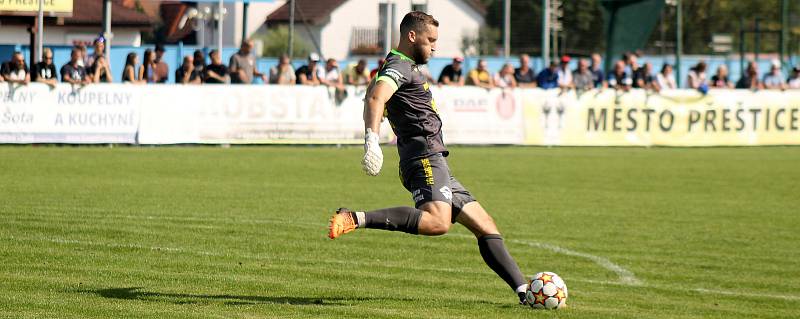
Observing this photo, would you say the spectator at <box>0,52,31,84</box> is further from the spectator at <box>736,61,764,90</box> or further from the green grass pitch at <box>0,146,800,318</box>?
the spectator at <box>736,61,764,90</box>

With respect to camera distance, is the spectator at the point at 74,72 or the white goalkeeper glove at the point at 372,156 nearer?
the white goalkeeper glove at the point at 372,156

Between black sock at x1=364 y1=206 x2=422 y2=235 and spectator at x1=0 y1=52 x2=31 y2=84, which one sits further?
spectator at x1=0 y1=52 x2=31 y2=84

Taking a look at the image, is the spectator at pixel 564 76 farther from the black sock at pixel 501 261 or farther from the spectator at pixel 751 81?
the black sock at pixel 501 261

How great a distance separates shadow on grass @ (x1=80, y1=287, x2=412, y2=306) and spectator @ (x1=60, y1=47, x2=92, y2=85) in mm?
16417

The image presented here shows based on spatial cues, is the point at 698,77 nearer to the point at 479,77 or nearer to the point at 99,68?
the point at 479,77

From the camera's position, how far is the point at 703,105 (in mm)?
29969

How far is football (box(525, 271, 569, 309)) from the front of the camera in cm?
828

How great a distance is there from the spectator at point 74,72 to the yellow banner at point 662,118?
9.35 metres

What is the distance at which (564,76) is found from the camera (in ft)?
95.0

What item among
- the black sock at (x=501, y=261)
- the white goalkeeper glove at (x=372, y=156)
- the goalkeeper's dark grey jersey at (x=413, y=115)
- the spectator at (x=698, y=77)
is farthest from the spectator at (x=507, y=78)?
the white goalkeeper glove at (x=372, y=156)

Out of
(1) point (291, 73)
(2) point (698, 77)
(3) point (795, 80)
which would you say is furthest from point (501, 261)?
(3) point (795, 80)

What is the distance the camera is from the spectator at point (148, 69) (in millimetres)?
26311

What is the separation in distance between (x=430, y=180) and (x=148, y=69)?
1934 cm

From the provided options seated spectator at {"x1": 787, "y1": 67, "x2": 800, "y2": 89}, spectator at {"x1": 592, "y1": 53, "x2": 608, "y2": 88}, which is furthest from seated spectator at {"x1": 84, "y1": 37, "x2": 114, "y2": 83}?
seated spectator at {"x1": 787, "y1": 67, "x2": 800, "y2": 89}
